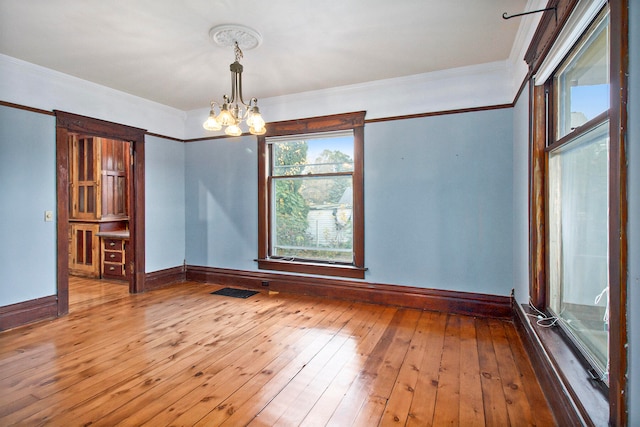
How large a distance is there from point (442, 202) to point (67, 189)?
4.29 meters

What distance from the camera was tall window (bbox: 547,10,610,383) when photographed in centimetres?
165

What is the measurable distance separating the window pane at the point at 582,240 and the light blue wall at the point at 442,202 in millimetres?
1137

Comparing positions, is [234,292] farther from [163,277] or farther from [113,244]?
[113,244]

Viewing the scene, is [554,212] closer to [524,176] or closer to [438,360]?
[524,176]

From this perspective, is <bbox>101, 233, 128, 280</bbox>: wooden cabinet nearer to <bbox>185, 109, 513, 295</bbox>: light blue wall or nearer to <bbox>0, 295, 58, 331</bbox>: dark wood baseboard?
<bbox>0, 295, 58, 331</bbox>: dark wood baseboard

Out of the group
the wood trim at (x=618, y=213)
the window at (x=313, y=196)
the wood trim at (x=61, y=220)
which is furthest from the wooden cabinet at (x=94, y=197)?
the wood trim at (x=618, y=213)

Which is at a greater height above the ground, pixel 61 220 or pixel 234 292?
pixel 61 220

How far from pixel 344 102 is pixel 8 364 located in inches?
162

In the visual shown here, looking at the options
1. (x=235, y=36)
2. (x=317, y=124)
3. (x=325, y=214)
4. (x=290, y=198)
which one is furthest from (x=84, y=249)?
(x=235, y=36)

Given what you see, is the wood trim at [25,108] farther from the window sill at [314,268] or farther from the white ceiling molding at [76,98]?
the window sill at [314,268]

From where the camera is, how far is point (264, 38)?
2.92 meters

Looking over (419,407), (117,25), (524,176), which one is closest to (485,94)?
(524,176)

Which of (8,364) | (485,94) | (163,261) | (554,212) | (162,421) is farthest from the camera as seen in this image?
(163,261)

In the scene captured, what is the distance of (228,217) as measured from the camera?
5.06 metres
